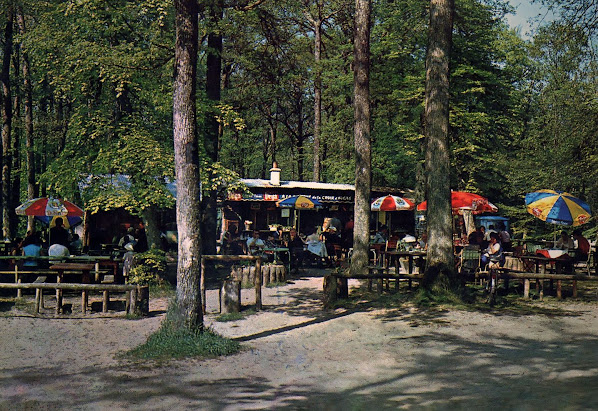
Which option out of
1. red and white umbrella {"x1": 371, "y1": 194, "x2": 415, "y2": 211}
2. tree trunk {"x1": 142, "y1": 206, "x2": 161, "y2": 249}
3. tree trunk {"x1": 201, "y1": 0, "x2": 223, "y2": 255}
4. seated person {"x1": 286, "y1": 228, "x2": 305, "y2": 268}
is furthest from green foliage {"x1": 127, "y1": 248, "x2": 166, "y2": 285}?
red and white umbrella {"x1": 371, "y1": 194, "x2": 415, "y2": 211}

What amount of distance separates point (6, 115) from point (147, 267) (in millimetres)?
11497

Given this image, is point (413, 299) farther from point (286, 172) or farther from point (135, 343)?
point (286, 172)

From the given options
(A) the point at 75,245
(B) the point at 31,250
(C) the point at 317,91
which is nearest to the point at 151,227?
(B) the point at 31,250

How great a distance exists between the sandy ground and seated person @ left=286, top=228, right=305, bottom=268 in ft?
22.5

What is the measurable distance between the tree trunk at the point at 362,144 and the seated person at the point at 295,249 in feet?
11.6

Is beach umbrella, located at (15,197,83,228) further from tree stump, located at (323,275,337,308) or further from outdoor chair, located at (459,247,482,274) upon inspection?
outdoor chair, located at (459,247,482,274)

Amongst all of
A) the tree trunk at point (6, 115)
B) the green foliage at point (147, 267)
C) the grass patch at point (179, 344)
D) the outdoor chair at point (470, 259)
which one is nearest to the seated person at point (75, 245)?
the tree trunk at point (6, 115)

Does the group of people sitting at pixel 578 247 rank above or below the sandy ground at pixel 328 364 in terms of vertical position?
above

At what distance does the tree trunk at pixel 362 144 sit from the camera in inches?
594

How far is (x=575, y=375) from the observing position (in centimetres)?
698

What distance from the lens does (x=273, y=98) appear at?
107 feet

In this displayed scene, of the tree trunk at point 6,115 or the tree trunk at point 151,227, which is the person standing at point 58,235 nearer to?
the tree trunk at point 151,227

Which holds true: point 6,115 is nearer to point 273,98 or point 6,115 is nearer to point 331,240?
point 331,240

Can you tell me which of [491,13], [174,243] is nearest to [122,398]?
[174,243]
